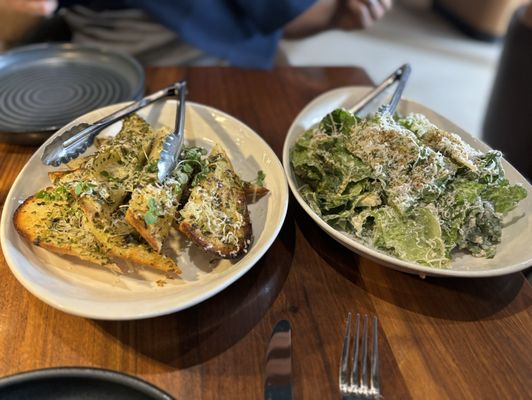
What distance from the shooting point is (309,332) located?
0.84 meters

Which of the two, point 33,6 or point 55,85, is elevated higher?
point 33,6

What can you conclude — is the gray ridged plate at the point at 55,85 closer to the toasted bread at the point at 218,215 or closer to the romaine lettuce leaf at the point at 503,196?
the toasted bread at the point at 218,215

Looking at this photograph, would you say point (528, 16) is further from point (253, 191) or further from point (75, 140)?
point (75, 140)

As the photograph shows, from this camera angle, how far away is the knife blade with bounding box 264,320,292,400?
0.74 m

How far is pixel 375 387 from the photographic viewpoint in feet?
2.44

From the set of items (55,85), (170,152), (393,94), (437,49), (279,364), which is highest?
(393,94)

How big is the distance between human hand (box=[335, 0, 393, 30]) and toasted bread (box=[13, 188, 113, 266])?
1.40 metres

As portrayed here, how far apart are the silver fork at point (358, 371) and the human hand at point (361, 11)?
141 cm

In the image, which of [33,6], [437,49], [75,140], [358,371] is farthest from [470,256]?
[437,49]

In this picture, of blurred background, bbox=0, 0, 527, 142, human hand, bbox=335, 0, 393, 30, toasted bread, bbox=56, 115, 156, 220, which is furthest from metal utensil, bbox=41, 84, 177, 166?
blurred background, bbox=0, 0, 527, 142

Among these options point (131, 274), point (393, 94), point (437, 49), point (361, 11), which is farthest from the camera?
point (437, 49)

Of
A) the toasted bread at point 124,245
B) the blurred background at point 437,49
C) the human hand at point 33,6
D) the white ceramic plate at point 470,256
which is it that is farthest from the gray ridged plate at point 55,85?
the blurred background at point 437,49

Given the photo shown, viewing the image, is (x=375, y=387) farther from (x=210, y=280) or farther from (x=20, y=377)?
(x=20, y=377)

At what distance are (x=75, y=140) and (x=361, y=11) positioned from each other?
1302 mm
